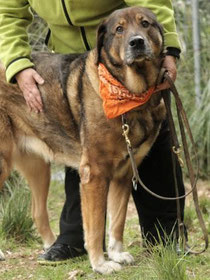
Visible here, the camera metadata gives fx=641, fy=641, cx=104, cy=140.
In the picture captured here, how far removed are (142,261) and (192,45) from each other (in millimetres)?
3917

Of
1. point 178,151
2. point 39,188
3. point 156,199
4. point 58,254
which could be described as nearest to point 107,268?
point 58,254

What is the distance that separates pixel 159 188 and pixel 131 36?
120cm

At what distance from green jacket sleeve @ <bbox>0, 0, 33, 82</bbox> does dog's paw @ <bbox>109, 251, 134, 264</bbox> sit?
54.0 inches

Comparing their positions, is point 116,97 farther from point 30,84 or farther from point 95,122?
point 30,84

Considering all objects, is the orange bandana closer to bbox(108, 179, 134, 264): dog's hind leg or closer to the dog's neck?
the dog's neck

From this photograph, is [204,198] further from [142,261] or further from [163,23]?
[163,23]

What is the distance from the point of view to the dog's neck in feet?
12.6

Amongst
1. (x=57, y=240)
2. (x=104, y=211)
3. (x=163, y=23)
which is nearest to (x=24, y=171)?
(x=57, y=240)

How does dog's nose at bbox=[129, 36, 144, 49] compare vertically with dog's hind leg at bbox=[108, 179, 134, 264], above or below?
above

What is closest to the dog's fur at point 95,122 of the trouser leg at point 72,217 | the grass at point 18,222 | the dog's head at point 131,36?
the dog's head at point 131,36

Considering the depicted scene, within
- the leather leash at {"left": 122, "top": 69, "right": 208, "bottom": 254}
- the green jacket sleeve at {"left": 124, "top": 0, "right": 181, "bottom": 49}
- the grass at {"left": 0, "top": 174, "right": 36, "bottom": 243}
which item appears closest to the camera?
the leather leash at {"left": 122, "top": 69, "right": 208, "bottom": 254}

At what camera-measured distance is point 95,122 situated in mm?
3998

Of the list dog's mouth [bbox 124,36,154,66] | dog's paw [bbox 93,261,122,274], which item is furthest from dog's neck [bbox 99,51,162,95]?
dog's paw [bbox 93,261,122,274]

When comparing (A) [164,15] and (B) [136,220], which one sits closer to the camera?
(A) [164,15]
